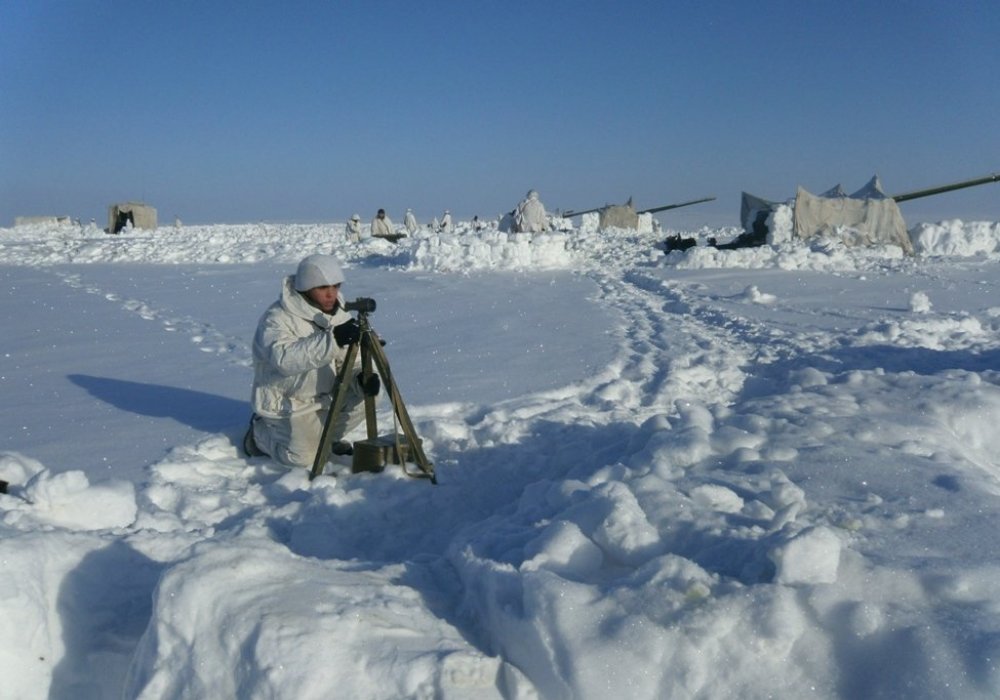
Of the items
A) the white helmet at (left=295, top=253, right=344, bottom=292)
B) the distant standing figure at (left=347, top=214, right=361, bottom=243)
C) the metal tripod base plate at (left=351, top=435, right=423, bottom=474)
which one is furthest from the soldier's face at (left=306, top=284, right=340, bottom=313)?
the distant standing figure at (left=347, top=214, right=361, bottom=243)

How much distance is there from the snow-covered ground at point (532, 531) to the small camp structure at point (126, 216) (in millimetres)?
35867

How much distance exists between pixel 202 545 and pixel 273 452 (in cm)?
218

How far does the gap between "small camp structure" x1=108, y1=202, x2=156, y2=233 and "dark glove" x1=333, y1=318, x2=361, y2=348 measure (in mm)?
40403

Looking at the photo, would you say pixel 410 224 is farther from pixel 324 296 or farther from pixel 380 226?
pixel 324 296

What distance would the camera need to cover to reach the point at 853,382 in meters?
5.05

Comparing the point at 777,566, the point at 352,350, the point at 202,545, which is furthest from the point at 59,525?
the point at 777,566

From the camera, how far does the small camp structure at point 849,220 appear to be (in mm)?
18547

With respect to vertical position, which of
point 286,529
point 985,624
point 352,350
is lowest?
point 286,529

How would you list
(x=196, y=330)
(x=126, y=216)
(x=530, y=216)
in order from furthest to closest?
(x=126, y=216) → (x=530, y=216) → (x=196, y=330)

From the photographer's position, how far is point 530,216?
2317 centimetres

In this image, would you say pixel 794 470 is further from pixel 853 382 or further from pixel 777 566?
pixel 853 382

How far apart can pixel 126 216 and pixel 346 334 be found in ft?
137

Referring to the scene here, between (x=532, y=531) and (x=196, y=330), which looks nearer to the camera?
(x=532, y=531)

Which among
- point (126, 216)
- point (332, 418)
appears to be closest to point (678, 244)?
point (332, 418)
